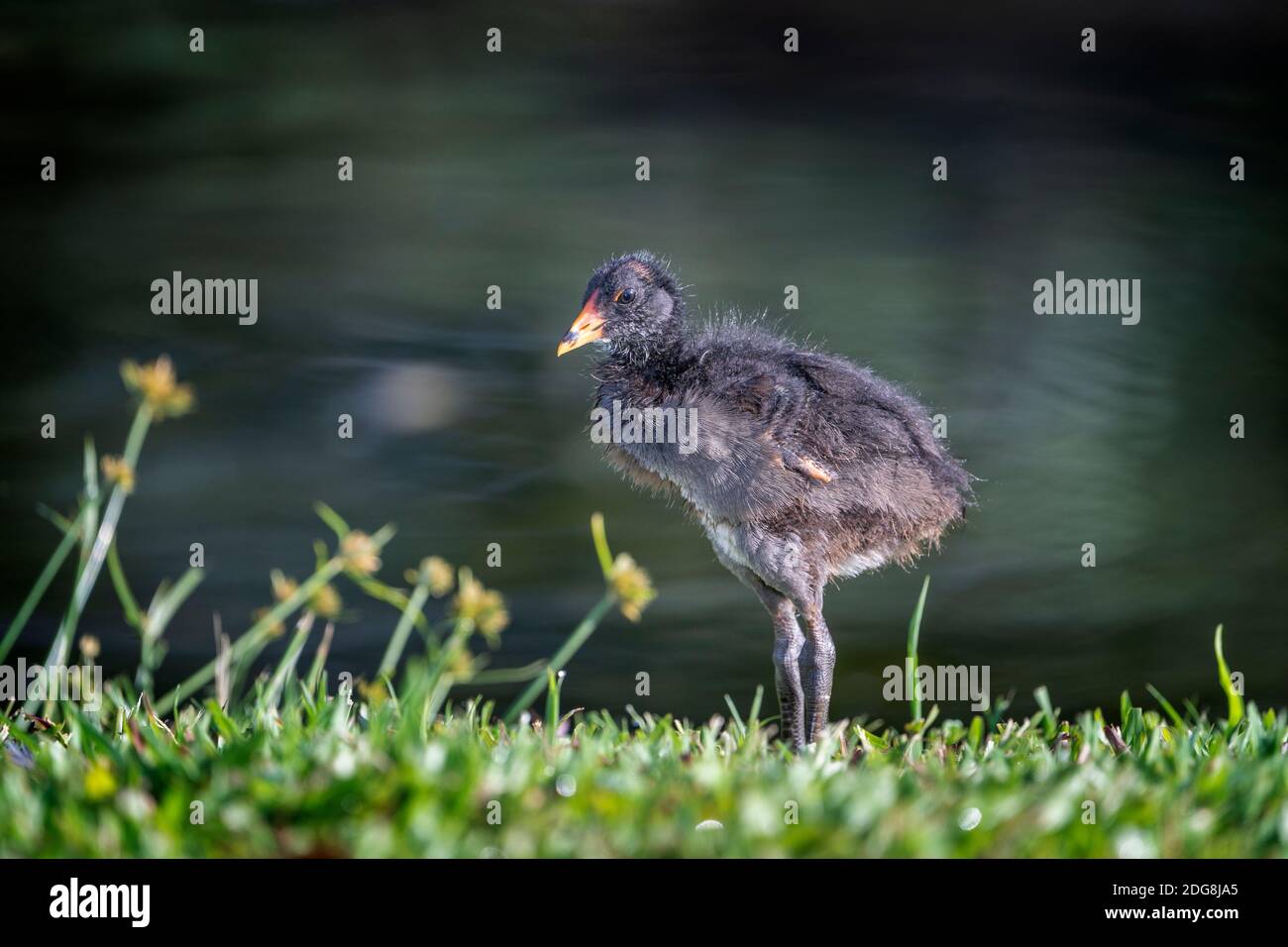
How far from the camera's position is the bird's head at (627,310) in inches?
121

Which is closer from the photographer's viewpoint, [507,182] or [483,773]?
[483,773]

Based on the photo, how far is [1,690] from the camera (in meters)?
3.44

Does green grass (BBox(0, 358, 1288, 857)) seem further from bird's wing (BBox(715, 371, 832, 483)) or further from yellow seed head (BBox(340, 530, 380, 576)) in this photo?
bird's wing (BBox(715, 371, 832, 483))

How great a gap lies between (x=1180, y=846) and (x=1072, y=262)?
4101 mm

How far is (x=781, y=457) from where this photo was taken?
2.85 meters

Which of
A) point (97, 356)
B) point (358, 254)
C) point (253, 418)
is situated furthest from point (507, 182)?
point (97, 356)

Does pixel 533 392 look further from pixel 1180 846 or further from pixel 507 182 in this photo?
pixel 1180 846
